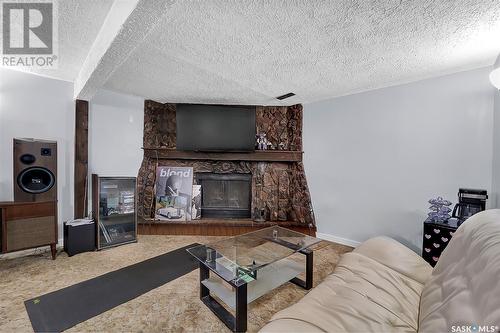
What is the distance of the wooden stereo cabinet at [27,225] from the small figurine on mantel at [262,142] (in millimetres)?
2683

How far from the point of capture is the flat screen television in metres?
3.32

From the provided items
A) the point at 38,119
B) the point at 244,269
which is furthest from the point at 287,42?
the point at 38,119

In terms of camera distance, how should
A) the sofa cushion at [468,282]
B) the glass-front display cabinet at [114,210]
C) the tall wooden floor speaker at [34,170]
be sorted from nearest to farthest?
the sofa cushion at [468,282] < the tall wooden floor speaker at [34,170] < the glass-front display cabinet at [114,210]

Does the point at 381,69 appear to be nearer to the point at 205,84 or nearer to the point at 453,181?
the point at 453,181

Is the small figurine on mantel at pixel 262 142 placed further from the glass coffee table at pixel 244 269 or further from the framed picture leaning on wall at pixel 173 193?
the glass coffee table at pixel 244 269

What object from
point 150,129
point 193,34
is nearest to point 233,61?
point 193,34

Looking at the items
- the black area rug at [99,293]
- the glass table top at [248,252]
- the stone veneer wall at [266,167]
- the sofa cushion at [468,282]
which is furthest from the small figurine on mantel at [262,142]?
the sofa cushion at [468,282]

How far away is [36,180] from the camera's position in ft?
7.70

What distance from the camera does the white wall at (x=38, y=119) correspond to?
2408mm

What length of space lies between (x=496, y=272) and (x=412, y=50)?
1770mm

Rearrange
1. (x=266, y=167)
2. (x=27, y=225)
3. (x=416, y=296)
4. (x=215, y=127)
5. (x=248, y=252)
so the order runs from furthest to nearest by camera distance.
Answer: (x=266, y=167), (x=215, y=127), (x=27, y=225), (x=248, y=252), (x=416, y=296)

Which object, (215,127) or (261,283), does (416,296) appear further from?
(215,127)

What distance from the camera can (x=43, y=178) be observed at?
7.83 ft

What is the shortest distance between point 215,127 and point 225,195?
1.17 meters
